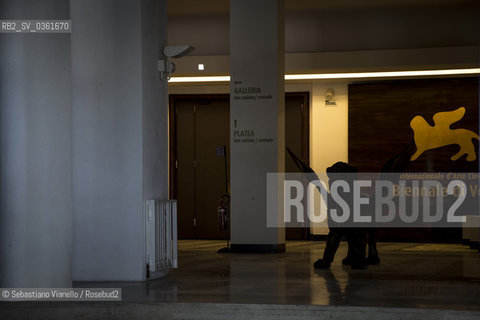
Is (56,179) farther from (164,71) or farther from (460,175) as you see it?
(460,175)

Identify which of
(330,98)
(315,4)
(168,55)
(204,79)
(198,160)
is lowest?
(198,160)

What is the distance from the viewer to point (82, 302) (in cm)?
666

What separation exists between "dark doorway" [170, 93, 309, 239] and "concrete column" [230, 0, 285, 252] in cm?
314

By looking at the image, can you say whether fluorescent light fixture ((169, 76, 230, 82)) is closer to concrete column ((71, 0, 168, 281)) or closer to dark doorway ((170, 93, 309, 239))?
dark doorway ((170, 93, 309, 239))

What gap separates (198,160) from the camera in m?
15.0

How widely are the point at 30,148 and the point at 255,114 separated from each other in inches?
218

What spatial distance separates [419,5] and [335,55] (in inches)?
62.2

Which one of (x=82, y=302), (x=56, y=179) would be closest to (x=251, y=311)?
(x=82, y=302)

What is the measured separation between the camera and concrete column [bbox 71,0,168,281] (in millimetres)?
8125

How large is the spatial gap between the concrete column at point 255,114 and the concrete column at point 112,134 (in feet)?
11.2

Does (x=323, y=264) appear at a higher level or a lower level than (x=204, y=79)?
lower

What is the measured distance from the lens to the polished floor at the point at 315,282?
6684 millimetres

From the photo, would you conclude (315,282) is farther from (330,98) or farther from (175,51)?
(330,98)

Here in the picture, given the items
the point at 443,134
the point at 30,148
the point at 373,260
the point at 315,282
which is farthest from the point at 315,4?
the point at 30,148
